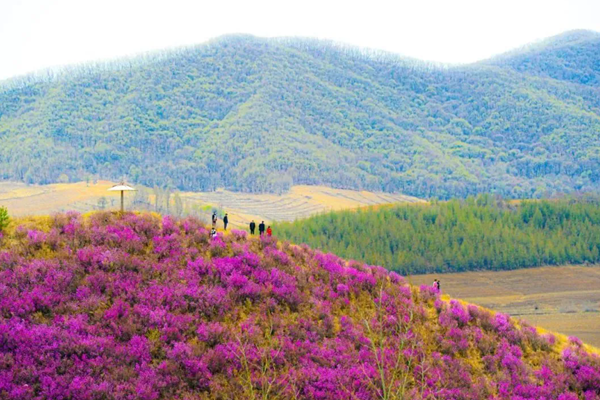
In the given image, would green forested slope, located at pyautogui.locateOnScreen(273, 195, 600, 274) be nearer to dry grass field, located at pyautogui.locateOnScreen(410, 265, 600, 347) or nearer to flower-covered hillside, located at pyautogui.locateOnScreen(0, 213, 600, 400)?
dry grass field, located at pyautogui.locateOnScreen(410, 265, 600, 347)

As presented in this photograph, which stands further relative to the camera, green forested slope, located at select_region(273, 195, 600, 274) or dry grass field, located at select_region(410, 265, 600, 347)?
green forested slope, located at select_region(273, 195, 600, 274)

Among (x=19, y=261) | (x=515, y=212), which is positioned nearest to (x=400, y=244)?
(x=515, y=212)

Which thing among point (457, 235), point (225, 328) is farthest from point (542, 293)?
point (225, 328)

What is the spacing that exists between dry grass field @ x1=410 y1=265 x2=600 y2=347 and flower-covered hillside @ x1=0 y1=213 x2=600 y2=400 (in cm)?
5650

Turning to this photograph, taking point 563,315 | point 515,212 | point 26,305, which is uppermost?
point 26,305

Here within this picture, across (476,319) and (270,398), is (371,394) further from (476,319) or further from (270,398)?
(476,319)

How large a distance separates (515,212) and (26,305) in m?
139

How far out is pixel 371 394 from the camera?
24094 millimetres

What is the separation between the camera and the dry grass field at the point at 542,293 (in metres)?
93.3

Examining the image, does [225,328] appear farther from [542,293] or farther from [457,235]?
[457,235]

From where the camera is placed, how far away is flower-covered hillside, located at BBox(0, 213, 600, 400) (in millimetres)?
22953

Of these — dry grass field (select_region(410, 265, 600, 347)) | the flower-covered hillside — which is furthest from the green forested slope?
the flower-covered hillside

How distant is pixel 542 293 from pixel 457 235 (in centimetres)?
2873

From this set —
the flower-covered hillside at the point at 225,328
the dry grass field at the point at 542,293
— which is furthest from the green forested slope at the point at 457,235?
the flower-covered hillside at the point at 225,328
